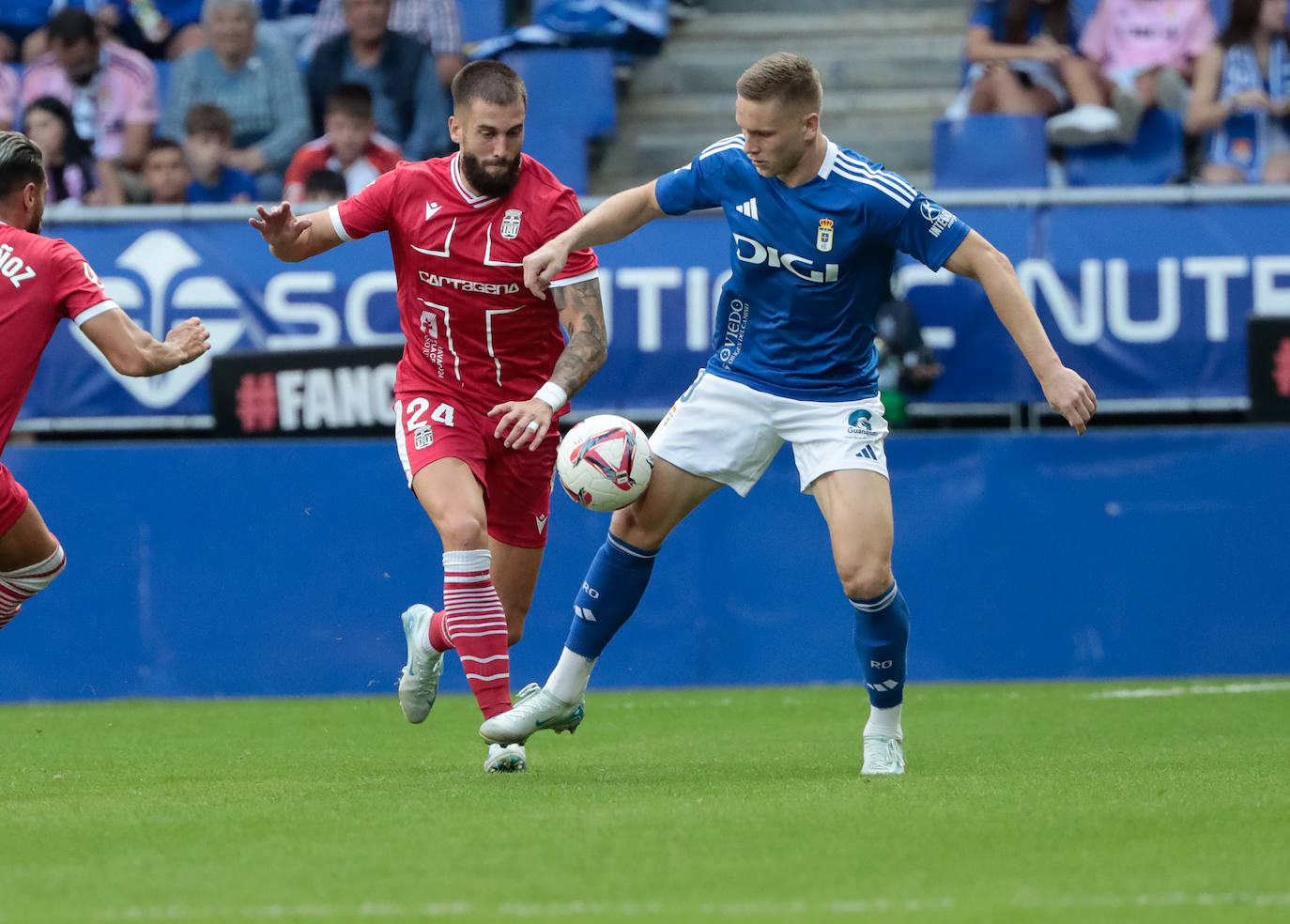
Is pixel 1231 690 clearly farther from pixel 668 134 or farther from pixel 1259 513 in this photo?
pixel 668 134

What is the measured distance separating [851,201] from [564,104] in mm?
7652

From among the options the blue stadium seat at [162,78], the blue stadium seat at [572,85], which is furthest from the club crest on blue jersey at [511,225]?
the blue stadium seat at [162,78]

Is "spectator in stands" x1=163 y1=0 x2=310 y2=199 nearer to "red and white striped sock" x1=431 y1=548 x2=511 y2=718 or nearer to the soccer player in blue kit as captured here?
the soccer player in blue kit

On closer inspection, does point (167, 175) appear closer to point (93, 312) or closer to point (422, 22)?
point (422, 22)

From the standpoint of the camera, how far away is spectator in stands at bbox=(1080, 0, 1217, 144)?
1301cm

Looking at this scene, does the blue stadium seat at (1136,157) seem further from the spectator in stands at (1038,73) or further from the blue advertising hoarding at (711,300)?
the blue advertising hoarding at (711,300)

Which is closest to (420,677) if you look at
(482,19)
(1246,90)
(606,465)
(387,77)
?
(606,465)

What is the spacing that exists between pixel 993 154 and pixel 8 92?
755cm

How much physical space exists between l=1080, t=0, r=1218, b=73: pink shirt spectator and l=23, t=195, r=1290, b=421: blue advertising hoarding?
2.71 meters

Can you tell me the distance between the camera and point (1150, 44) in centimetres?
1330

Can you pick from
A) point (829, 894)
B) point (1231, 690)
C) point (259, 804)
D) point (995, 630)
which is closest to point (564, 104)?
point (995, 630)

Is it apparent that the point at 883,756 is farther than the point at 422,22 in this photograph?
No

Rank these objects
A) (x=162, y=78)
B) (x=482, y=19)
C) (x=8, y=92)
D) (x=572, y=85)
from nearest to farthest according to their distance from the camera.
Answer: (x=572, y=85)
(x=8, y=92)
(x=162, y=78)
(x=482, y=19)

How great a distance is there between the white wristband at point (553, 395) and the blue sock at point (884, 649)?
123 cm
